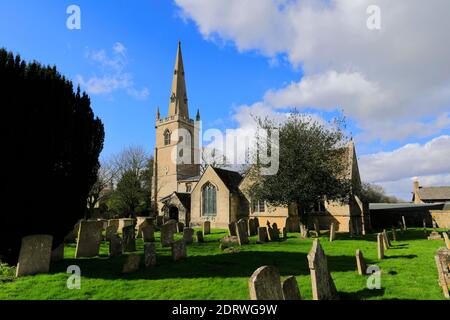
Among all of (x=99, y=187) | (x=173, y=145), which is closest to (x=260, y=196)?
(x=99, y=187)

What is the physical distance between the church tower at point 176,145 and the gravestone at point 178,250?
126 ft

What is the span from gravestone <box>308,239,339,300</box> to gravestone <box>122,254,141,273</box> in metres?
6.07

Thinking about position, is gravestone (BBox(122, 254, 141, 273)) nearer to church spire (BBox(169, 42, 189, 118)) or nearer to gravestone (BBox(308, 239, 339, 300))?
gravestone (BBox(308, 239, 339, 300))

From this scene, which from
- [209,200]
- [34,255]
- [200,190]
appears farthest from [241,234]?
[200,190]

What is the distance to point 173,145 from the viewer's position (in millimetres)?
53312

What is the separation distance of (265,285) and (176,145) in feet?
162

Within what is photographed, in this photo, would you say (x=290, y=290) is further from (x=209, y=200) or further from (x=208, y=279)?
(x=209, y=200)

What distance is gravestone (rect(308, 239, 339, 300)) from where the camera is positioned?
6.21m

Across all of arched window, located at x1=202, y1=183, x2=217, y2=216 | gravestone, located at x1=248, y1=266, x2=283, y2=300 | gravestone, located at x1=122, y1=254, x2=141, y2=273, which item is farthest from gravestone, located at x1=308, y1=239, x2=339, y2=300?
arched window, located at x1=202, y1=183, x2=217, y2=216

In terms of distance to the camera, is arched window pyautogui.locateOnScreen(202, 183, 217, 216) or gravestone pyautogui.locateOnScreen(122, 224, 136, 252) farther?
arched window pyautogui.locateOnScreen(202, 183, 217, 216)

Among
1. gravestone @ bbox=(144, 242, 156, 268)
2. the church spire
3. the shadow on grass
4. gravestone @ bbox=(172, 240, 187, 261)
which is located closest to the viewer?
the shadow on grass

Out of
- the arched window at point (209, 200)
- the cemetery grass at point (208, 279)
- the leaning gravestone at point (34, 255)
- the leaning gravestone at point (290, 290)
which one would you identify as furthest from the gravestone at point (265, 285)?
the arched window at point (209, 200)

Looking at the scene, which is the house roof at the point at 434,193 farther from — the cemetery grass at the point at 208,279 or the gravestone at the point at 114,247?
the gravestone at the point at 114,247

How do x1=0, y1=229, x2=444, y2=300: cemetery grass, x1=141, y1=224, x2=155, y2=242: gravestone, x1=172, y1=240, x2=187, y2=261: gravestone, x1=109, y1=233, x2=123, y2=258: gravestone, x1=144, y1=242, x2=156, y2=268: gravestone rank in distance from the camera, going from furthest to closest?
x1=141, y1=224, x2=155, y2=242: gravestone, x1=109, y1=233, x2=123, y2=258: gravestone, x1=172, y1=240, x2=187, y2=261: gravestone, x1=144, y1=242, x2=156, y2=268: gravestone, x1=0, y1=229, x2=444, y2=300: cemetery grass
